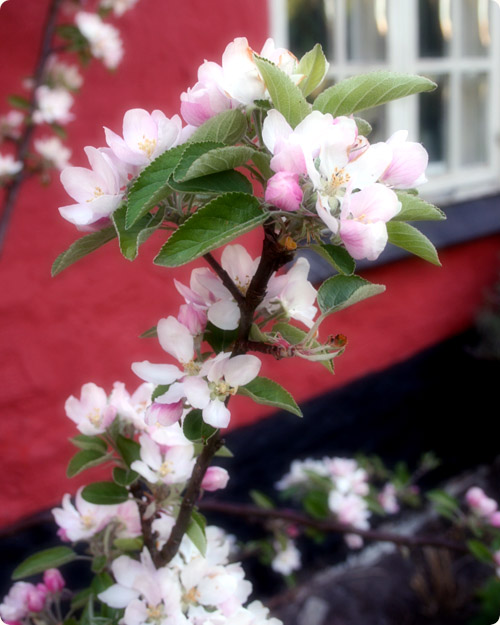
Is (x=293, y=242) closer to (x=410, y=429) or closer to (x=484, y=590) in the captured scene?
(x=484, y=590)

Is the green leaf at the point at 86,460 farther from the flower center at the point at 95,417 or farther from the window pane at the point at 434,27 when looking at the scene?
the window pane at the point at 434,27

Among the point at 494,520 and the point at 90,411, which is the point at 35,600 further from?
the point at 494,520

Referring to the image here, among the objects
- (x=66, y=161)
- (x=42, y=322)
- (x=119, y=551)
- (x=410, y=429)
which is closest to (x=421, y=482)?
(x=410, y=429)

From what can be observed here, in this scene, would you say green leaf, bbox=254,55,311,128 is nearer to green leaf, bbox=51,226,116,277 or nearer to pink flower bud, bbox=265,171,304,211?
pink flower bud, bbox=265,171,304,211

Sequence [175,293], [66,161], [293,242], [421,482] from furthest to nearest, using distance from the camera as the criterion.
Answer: [421,482] < [175,293] < [66,161] < [293,242]

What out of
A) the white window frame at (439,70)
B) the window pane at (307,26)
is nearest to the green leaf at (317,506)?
the white window frame at (439,70)

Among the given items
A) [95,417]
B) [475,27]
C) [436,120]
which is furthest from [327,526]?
[475,27]
